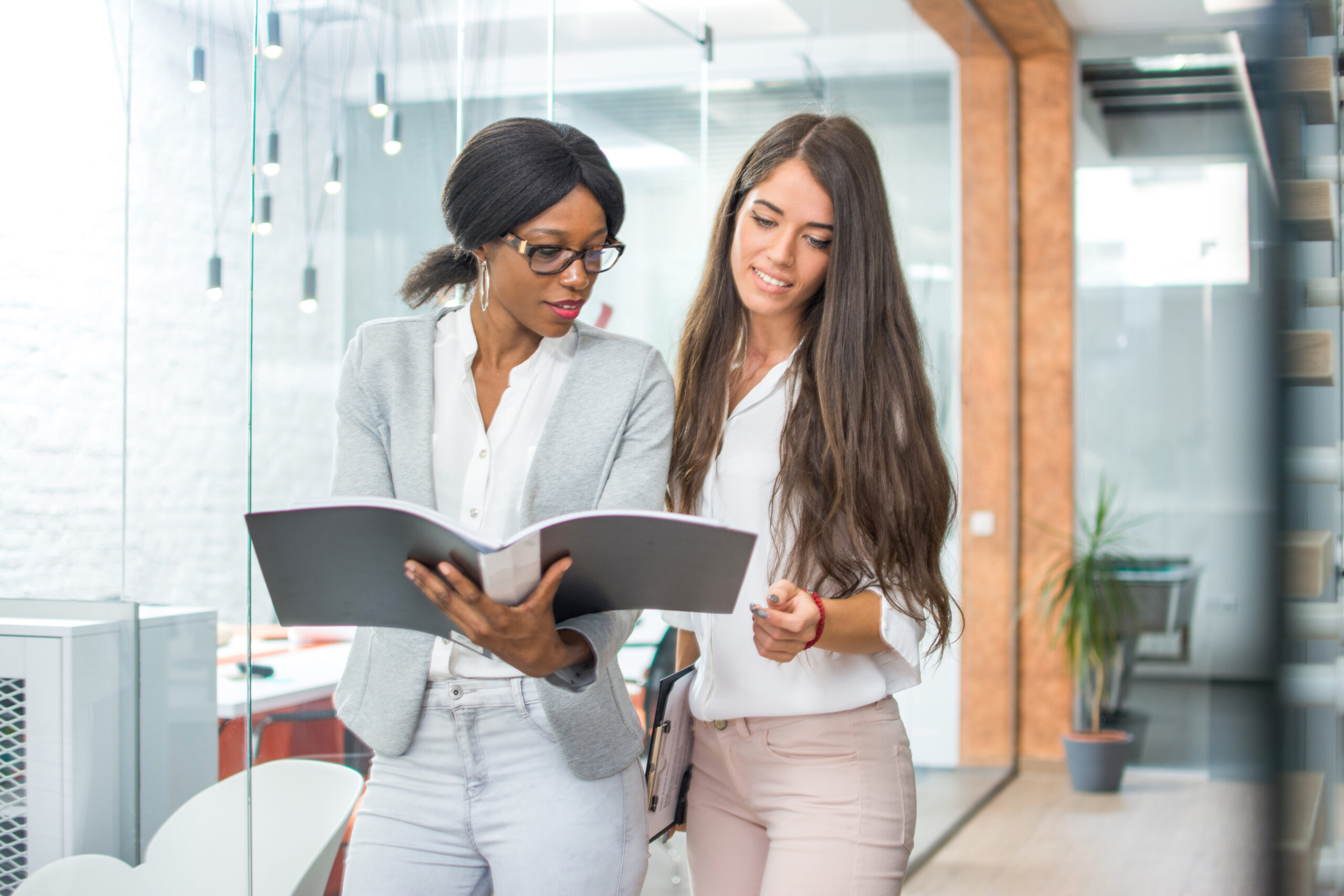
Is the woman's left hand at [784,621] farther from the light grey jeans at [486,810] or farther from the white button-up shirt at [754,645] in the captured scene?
the light grey jeans at [486,810]

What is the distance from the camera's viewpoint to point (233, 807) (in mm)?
1618

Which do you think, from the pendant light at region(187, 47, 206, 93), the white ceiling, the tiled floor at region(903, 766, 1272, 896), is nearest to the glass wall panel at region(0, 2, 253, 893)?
the pendant light at region(187, 47, 206, 93)

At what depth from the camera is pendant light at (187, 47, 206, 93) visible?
157 cm

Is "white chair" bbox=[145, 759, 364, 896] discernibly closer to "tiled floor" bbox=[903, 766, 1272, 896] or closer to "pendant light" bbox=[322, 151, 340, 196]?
"pendant light" bbox=[322, 151, 340, 196]

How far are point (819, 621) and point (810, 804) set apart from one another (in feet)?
0.90

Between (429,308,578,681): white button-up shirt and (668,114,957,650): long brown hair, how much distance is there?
330mm

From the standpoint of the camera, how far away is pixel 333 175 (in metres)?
1.73

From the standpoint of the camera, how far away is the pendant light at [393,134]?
1.81m

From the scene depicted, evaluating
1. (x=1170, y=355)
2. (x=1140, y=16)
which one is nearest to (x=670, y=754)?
(x=1170, y=355)

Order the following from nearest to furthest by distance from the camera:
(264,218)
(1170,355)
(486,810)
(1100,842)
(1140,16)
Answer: (486,810) < (264,218) < (1100,842) < (1140,16) < (1170,355)

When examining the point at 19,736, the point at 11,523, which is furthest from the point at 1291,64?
the point at 19,736

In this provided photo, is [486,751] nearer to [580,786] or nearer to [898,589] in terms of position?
[580,786]

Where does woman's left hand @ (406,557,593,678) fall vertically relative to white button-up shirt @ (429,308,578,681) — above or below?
below

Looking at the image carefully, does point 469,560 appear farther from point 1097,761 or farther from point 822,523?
point 1097,761
